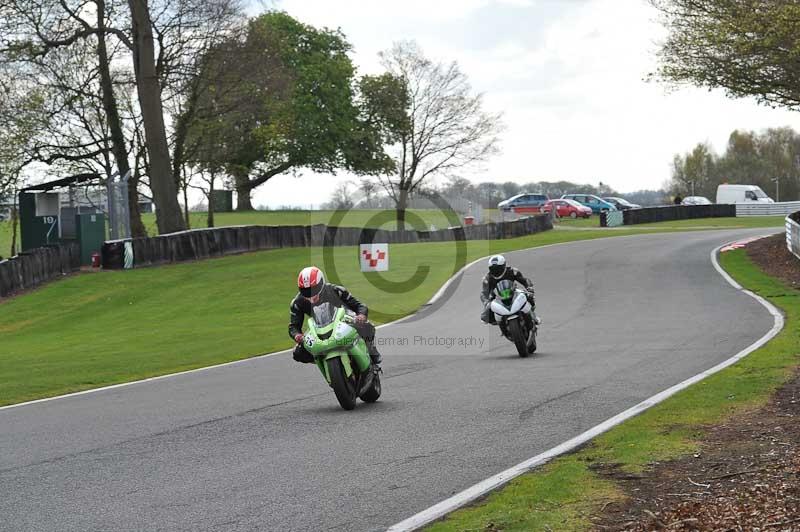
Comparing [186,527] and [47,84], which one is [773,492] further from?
[47,84]

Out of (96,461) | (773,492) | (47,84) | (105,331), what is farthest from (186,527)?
(47,84)

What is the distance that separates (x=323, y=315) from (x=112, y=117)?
116ft

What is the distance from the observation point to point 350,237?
46.8 meters

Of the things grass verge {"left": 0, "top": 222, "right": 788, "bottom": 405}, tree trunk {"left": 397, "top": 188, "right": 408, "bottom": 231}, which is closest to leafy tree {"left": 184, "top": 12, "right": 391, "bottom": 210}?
tree trunk {"left": 397, "top": 188, "right": 408, "bottom": 231}

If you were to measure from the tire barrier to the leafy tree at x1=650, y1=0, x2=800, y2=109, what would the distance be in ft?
66.4

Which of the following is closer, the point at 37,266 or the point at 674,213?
the point at 37,266

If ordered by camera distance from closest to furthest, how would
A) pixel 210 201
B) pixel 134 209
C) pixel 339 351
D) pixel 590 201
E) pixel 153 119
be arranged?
pixel 339 351 < pixel 153 119 < pixel 134 209 < pixel 210 201 < pixel 590 201

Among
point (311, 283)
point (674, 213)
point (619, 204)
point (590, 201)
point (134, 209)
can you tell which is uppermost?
point (590, 201)

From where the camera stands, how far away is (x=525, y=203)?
76.9 metres

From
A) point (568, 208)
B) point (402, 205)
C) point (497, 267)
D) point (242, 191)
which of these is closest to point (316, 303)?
point (497, 267)

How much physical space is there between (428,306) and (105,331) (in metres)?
7.83

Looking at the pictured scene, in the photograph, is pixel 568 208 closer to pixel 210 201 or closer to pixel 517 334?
pixel 210 201

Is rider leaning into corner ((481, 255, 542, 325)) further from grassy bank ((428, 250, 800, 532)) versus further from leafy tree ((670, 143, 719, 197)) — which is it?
leafy tree ((670, 143, 719, 197))

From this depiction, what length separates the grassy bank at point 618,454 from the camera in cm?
627
